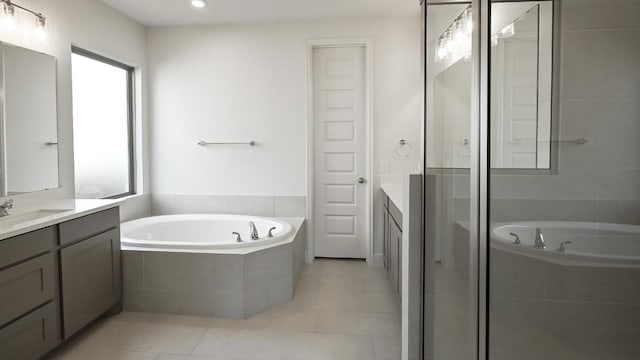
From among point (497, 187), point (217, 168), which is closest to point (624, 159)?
point (497, 187)

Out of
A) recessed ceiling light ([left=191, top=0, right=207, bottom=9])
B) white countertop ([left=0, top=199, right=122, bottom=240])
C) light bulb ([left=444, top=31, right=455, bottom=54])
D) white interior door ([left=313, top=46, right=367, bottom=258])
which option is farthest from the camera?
white interior door ([left=313, top=46, right=367, bottom=258])

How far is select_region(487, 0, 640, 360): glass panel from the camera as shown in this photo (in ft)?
1.69

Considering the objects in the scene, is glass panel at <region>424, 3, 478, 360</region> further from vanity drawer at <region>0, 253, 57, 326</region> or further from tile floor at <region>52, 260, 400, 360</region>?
vanity drawer at <region>0, 253, 57, 326</region>

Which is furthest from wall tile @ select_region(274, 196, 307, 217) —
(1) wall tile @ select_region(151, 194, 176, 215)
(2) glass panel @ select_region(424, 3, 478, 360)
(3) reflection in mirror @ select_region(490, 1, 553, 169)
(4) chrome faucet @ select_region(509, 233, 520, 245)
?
(4) chrome faucet @ select_region(509, 233, 520, 245)

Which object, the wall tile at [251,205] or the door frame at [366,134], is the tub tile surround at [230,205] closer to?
the wall tile at [251,205]

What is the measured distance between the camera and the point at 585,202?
0.59 metres

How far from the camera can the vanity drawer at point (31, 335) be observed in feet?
5.98

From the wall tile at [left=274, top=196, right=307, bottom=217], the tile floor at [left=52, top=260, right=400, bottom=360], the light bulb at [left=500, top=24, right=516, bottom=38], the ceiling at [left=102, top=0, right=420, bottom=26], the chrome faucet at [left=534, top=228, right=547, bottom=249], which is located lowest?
the tile floor at [left=52, top=260, right=400, bottom=360]

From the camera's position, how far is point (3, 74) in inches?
96.7

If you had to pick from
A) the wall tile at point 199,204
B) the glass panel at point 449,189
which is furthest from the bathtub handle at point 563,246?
the wall tile at point 199,204

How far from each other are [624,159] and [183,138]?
13.8 ft

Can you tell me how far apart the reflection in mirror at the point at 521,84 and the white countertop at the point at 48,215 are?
218 cm

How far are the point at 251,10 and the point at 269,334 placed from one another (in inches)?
117

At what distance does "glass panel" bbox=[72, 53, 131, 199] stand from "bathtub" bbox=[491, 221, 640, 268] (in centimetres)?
355
